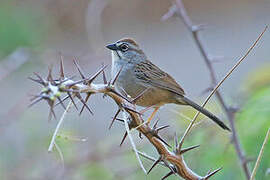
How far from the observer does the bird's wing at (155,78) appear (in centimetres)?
445

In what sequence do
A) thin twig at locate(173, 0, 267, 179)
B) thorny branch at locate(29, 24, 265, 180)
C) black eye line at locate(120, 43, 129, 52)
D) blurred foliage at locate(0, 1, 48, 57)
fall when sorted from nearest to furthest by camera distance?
thorny branch at locate(29, 24, 265, 180) < thin twig at locate(173, 0, 267, 179) < black eye line at locate(120, 43, 129, 52) < blurred foliage at locate(0, 1, 48, 57)

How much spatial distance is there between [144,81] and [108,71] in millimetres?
5047

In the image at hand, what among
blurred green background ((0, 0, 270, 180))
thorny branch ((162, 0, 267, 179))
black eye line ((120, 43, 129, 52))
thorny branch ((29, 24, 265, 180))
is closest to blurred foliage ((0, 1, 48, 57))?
blurred green background ((0, 0, 270, 180))

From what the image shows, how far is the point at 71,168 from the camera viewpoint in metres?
5.12

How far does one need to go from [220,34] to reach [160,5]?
2366 mm

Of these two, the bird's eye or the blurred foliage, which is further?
the blurred foliage

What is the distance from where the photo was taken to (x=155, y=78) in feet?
15.1

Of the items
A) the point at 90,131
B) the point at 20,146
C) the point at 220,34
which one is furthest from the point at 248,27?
the point at 20,146

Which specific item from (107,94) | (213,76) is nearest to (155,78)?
(213,76)

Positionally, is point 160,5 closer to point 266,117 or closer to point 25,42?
point 25,42

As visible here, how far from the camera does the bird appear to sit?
13.7ft

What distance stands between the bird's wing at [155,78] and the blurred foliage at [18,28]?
4.18m

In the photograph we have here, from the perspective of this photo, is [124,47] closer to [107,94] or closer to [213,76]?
[213,76]

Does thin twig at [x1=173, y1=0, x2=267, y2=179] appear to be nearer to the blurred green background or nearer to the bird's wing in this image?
the blurred green background
